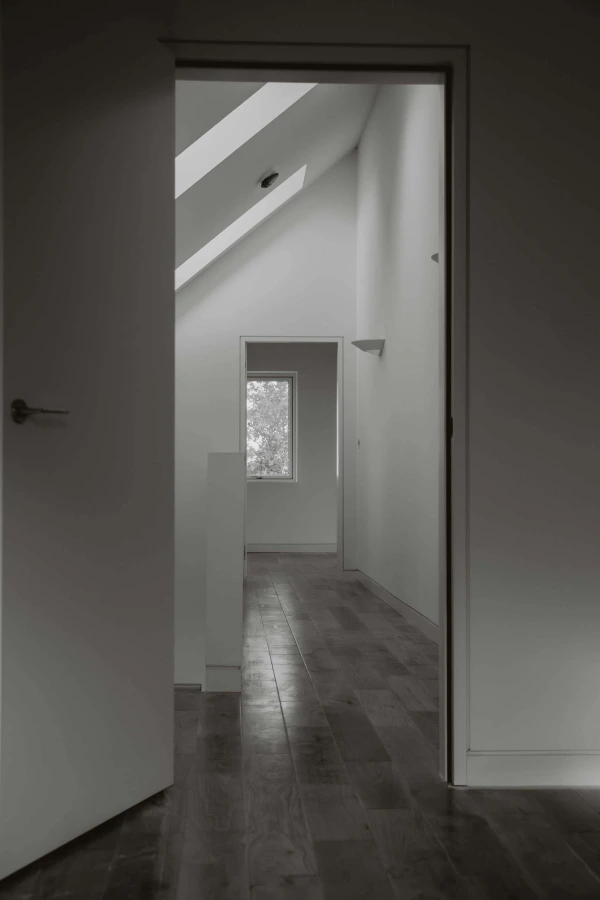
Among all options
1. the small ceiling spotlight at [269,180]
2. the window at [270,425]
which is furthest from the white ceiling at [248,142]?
the window at [270,425]

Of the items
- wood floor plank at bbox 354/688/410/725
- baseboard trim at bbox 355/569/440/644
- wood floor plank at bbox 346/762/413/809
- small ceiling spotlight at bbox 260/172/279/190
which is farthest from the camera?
small ceiling spotlight at bbox 260/172/279/190

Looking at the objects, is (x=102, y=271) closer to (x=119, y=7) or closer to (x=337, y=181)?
(x=119, y=7)

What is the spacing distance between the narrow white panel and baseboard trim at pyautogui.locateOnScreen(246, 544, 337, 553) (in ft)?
21.0

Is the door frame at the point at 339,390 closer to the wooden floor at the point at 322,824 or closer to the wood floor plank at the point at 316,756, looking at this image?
the wooden floor at the point at 322,824

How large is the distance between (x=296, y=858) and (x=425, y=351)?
3.47 meters

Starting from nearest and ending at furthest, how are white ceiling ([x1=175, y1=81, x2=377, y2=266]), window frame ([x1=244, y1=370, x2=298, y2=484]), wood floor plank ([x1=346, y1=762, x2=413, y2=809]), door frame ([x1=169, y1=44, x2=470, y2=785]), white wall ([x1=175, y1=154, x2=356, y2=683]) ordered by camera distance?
wood floor plank ([x1=346, y1=762, x2=413, y2=809]) → door frame ([x1=169, y1=44, x2=470, y2=785]) → white ceiling ([x1=175, y1=81, x2=377, y2=266]) → white wall ([x1=175, y1=154, x2=356, y2=683]) → window frame ([x1=244, y1=370, x2=298, y2=484])

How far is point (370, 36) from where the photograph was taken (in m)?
2.49

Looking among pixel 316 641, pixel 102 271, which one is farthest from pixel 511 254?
pixel 316 641

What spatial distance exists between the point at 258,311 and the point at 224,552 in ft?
14.8


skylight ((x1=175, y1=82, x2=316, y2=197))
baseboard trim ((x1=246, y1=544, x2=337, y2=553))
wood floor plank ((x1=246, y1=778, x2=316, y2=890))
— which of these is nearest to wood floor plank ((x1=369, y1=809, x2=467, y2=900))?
wood floor plank ((x1=246, y1=778, x2=316, y2=890))

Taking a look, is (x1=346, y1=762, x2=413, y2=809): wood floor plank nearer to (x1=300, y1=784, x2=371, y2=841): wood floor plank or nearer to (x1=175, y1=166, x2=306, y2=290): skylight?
(x1=300, y1=784, x2=371, y2=841): wood floor plank

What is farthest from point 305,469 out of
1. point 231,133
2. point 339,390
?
point 231,133

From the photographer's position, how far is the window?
34.1 feet

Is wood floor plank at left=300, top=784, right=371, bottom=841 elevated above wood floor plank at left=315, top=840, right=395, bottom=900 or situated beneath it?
situated beneath
